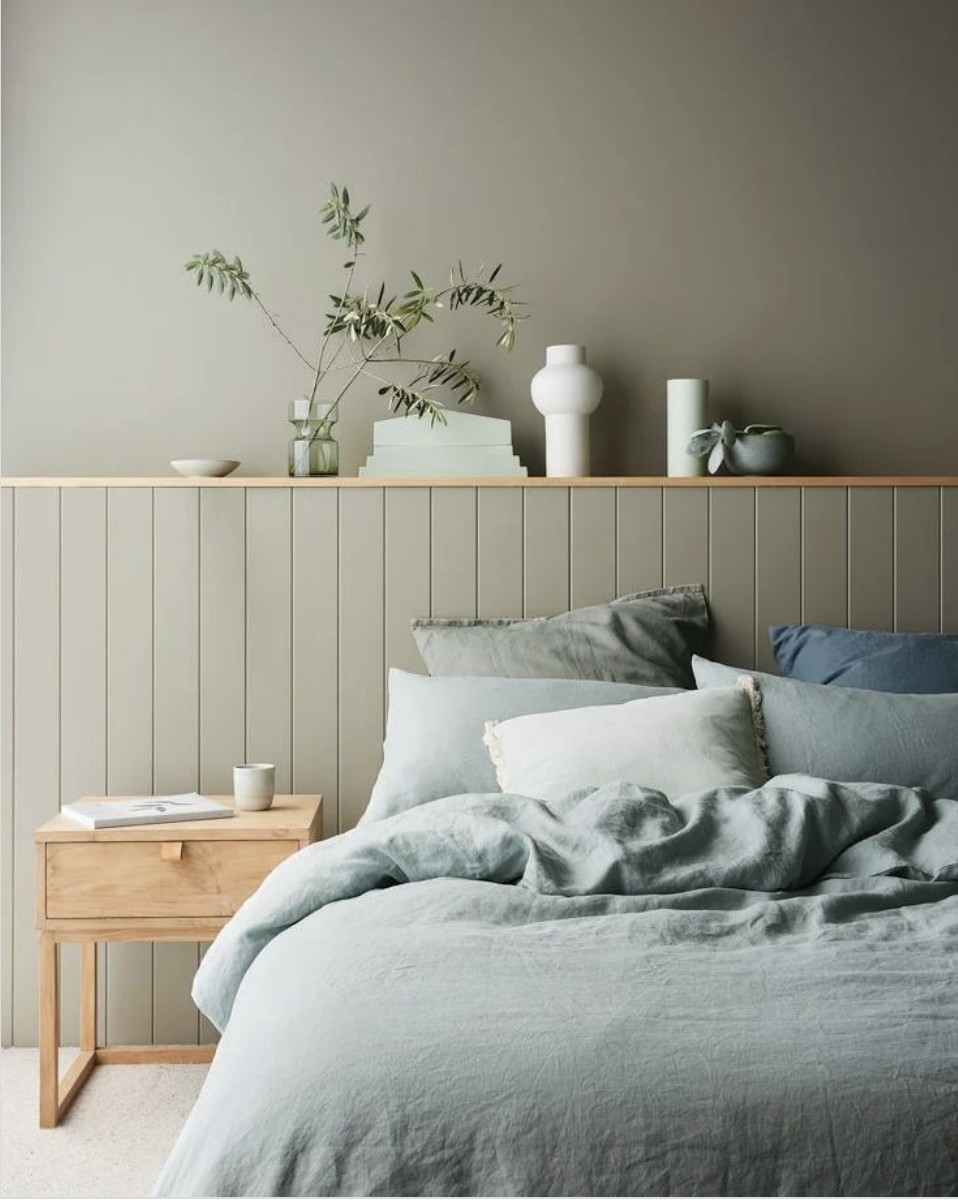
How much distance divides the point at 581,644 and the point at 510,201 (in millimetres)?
1224

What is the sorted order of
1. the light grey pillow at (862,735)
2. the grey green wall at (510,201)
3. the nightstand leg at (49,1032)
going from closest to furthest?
1. the light grey pillow at (862,735)
2. the nightstand leg at (49,1032)
3. the grey green wall at (510,201)

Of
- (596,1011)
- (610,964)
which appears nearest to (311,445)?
(610,964)

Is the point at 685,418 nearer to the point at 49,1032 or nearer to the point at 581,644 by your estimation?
the point at 581,644

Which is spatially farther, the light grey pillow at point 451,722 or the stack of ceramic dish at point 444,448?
the stack of ceramic dish at point 444,448

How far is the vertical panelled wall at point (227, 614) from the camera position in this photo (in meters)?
3.25

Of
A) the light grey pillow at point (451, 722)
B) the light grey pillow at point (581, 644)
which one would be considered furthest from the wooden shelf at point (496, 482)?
the light grey pillow at point (451, 722)

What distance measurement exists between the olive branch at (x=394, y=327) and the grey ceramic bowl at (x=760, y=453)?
63cm

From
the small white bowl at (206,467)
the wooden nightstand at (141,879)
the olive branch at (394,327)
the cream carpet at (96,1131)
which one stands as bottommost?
the cream carpet at (96,1131)

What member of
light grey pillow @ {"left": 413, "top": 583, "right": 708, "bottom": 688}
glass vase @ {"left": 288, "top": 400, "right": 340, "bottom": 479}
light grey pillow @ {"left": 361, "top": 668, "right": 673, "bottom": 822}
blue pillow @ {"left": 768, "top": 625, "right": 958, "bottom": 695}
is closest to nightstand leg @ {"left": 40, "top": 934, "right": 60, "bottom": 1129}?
light grey pillow @ {"left": 361, "top": 668, "right": 673, "bottom": 822}

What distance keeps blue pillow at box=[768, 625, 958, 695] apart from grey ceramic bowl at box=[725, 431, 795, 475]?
417 mm

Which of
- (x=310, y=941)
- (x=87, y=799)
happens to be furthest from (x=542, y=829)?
(x=87, y=799)

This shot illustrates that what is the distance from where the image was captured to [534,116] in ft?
11.3

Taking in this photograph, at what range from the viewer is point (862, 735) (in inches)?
105

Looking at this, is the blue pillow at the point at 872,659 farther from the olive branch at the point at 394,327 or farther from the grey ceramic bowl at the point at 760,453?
the olive branch at the point at 394,327
